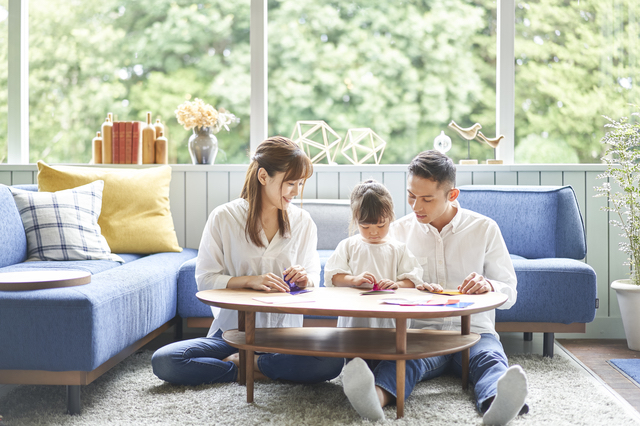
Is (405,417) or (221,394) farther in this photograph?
(221,394)

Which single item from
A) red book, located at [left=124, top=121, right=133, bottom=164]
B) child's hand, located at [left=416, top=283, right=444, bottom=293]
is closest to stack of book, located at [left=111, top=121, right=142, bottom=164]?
red book, located at [left=124, top=121, right=133, bottom=164]

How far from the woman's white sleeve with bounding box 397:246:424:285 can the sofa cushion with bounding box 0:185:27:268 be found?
1.72 metres

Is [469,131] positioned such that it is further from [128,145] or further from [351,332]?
[128,145]

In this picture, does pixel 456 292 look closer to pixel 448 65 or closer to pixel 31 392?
pixel 31 392

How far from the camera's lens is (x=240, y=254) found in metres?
2.06

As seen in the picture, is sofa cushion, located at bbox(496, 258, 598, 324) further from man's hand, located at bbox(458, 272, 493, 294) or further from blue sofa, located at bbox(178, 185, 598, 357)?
man's hand, located at bbox(458, 272, 493, 294)

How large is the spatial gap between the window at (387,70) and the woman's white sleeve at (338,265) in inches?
70.5

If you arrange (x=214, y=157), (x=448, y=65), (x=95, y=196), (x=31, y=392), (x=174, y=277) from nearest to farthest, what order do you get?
(x=31, y=392)
(x=174, y=277)
(x=95, y=196)
(x=214, y=157)
(x=448, y=65)

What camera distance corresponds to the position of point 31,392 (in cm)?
201

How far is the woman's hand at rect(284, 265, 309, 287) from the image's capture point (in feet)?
6.32

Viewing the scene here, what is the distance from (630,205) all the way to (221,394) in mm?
2275

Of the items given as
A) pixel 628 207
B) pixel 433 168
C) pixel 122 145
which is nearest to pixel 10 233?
pixel 122 145

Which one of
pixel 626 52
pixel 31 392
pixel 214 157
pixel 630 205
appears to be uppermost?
pixel 626 52

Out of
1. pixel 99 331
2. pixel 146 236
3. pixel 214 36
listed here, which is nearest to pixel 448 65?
pixel 214 36
